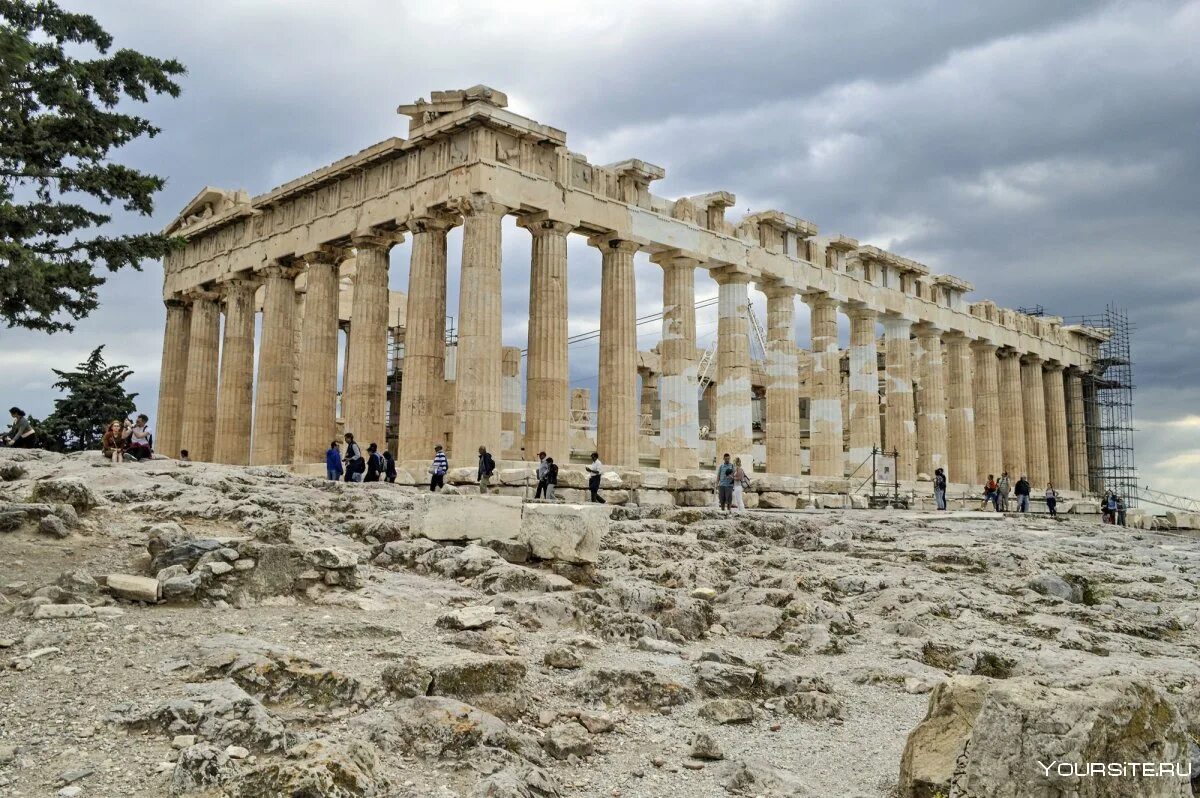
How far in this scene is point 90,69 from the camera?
13727mm

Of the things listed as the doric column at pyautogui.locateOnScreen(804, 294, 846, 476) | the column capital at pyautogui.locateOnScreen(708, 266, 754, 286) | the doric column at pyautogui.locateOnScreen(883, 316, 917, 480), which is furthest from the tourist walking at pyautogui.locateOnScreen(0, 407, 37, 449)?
the doric column at pyautogui.locateOnScreen(883, 316, 917, 480)

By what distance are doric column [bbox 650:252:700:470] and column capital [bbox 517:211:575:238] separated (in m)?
4.65

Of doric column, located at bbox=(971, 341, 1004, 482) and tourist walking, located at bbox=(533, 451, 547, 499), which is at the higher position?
doric column, located at bbox=(971, 341, 1004, 482)

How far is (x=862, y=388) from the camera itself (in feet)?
122

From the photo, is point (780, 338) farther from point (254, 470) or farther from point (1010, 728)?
point (1010, 728)

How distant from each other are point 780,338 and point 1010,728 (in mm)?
28975

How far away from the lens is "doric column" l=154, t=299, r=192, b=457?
3659 cm

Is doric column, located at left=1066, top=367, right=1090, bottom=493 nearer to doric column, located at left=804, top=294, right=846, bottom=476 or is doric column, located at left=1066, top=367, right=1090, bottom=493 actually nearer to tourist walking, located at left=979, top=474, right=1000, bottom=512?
tourist walking, located at left=979, top=474, right=1000, bottom=512

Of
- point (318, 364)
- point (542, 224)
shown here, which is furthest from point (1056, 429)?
point (318, 364)

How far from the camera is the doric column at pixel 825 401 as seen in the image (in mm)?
34594

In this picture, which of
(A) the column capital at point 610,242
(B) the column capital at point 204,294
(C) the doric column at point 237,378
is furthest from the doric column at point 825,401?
(B) the column capital at point 204,294

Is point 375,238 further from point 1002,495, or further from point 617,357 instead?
point 1002,495

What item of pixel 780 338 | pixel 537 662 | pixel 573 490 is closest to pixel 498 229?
pixel 573 490

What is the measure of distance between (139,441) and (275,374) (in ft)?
36.8
